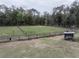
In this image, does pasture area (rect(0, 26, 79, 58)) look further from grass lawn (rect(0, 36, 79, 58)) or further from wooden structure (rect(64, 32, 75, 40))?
wooden structure (rect(64, 32, 75, 40))

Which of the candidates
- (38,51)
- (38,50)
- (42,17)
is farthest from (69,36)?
(42,17)

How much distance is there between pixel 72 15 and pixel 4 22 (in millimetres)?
23836

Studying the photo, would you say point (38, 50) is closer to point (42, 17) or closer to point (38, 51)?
point (38, 51)

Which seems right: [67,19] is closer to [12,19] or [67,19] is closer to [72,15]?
[72,15]

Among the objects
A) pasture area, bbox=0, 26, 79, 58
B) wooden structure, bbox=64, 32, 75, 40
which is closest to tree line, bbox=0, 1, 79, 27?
wooden structure, bbox=64, 32, 75, 40

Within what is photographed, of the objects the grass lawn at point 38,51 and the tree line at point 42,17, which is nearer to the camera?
the grass lawn at point 38,51

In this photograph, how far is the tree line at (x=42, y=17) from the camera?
4956 cm

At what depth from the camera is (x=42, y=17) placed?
202 ft

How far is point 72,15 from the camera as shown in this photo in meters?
51.2

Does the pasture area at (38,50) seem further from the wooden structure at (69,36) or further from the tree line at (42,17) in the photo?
the tree line at (42,17)

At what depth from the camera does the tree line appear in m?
49.6

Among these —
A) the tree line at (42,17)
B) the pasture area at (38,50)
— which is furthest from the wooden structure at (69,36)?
the tree line at (42,17)

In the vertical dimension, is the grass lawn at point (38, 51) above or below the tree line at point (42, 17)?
below

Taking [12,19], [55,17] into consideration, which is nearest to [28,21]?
[12,19]
